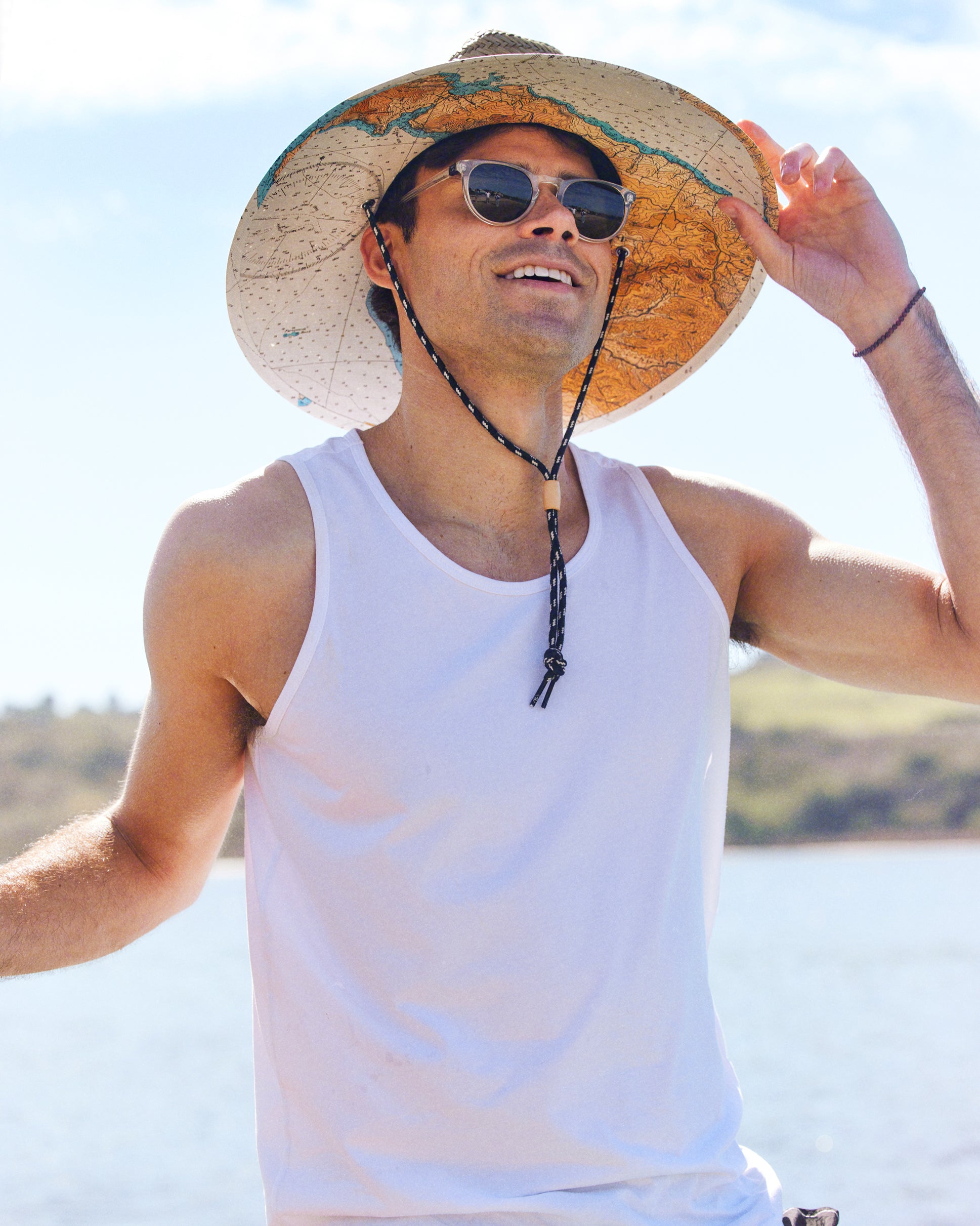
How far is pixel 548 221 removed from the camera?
2.09 metres

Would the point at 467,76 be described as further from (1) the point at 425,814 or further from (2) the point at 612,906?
(2) the point at 612,906

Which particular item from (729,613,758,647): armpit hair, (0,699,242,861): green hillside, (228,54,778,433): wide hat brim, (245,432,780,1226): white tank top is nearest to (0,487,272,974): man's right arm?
(245,432,780,1226): white tank top

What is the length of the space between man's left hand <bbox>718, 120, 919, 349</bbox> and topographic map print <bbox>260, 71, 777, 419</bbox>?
2.6 inches

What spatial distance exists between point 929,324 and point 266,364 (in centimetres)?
125

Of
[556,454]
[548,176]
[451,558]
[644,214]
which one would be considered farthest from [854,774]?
[451,558]

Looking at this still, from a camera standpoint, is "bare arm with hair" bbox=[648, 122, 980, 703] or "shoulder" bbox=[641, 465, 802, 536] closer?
"bare arm with hair" bbox=[648, 122, 980, 703]

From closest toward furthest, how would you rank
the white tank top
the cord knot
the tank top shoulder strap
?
the white tank top < the cord knot < the tank top shoulder strap

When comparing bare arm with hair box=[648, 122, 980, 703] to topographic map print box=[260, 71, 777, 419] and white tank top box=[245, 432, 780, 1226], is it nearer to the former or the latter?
topographic map print box=[260, 71, 777, 419]

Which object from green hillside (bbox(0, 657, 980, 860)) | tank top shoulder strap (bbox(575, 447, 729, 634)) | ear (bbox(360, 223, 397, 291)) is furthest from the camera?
green hillside (bbox(0, 657, 980, 860))

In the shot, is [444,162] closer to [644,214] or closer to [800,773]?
Result: [644,214]

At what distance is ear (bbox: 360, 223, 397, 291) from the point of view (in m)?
2.38

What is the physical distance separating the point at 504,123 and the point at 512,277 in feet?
1.07

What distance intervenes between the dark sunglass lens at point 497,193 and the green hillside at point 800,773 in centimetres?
5427

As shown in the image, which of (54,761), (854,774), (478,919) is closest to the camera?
(478,919)
